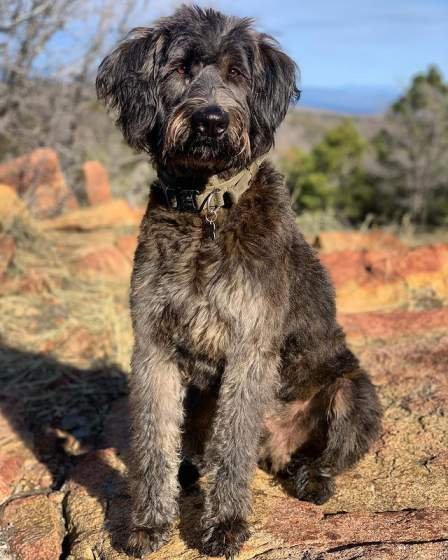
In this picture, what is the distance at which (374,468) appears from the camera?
404 cm

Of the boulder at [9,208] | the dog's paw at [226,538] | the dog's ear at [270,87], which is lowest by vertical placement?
the boulder at [9,208]

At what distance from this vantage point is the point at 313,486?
3781 mm

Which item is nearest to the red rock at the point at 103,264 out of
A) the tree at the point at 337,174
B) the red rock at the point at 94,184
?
the red rock at the point at 94,184

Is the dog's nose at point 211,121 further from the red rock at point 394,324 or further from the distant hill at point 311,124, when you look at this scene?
the distant hill at point 311,124

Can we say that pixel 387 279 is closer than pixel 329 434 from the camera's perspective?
No

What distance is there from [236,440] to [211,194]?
1.22m

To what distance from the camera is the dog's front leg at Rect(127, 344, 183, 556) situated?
350 centimetres

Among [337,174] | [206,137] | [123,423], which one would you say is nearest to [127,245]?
[123,423]

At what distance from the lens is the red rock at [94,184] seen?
12.0 m

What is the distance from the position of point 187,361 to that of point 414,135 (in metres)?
20.0

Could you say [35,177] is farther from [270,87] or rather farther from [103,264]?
[270,87]

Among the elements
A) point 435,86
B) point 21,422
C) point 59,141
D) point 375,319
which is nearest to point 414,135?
point 435,86

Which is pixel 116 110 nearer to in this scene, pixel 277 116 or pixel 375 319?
pixel 277 116

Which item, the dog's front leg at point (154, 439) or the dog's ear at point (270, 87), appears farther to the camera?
the dog's ear at point (270, 87)
